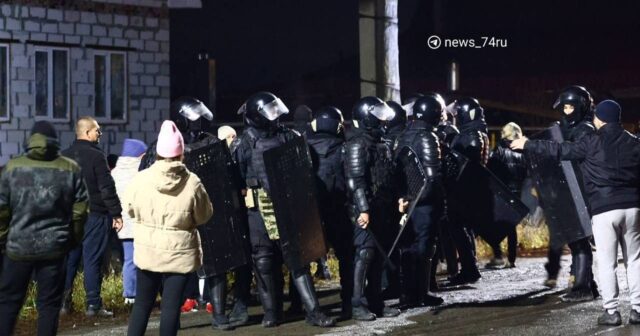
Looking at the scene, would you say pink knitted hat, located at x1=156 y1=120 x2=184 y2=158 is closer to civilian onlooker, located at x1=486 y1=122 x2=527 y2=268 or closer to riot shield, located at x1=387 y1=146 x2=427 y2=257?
riot shield, located at x1=387 y1=146 x2=427 y2=257

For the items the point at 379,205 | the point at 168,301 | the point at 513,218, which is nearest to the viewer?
the point at 168,301

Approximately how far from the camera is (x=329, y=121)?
442 inches

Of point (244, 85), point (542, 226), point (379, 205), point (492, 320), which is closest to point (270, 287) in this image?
point (379, 205)

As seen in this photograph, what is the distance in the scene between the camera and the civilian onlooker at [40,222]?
8789mm

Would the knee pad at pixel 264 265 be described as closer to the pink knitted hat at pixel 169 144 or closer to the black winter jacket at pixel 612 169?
the pink knitted hat at pixel 169 144

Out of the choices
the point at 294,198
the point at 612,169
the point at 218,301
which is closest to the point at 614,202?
the point at 612,169

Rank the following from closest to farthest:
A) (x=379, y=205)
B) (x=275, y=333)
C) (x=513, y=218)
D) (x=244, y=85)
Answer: (x=275, y=333) < (x=379, y=205) < (x=513, y=218) < (x=244, y=85)

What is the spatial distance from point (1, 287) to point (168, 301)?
1096mm

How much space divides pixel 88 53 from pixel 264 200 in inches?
391

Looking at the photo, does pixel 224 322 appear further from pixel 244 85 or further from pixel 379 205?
pixel 244 85

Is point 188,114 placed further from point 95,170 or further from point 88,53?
point 88,53

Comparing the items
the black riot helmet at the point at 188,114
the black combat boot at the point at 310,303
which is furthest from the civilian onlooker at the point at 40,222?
the black combat boot at the point at 310,303

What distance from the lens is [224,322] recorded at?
1088 cm

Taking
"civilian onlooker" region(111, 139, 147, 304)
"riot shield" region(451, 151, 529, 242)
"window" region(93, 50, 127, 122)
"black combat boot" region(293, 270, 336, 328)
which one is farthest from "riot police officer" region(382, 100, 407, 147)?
"window" region(93, 50, 127, 122)
